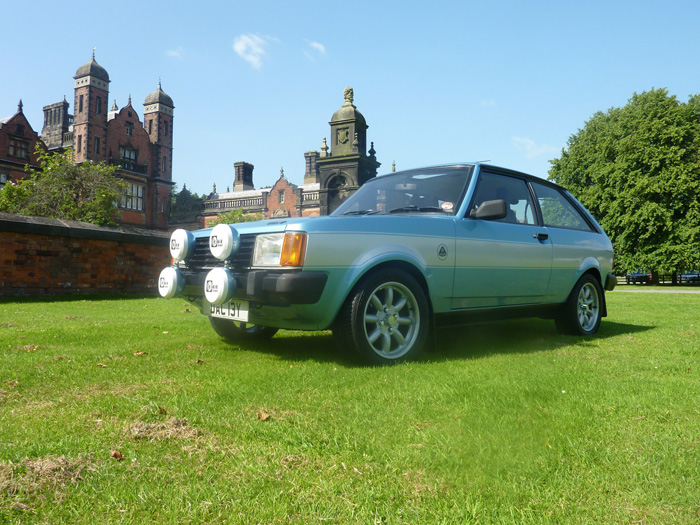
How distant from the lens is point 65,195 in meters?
20.4

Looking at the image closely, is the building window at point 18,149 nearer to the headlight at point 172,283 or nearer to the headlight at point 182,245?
the headlight at point 182,245

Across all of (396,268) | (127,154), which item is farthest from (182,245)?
(127,154)

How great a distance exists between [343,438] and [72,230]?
10146 mm

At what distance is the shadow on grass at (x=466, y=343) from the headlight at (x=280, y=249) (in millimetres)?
866

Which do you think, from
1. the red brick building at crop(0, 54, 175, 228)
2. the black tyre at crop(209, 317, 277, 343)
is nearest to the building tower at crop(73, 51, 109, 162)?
the red brick building at crop(0, 54, 175, 228)

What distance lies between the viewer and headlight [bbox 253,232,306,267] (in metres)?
3.71

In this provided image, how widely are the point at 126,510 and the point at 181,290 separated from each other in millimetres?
2997

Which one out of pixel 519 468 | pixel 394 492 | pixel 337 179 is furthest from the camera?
pixel 337 179

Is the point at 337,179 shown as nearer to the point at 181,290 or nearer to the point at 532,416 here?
the point at 181,290

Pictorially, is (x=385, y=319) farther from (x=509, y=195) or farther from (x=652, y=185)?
(x=652, y=185)

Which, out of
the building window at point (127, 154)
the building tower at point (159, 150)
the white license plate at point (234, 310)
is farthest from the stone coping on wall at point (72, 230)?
the building window at point (127, 154)

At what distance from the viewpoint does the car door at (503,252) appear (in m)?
4.65

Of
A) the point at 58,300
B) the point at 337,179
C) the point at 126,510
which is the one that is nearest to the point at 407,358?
the point at 126,510

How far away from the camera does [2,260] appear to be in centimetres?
979
